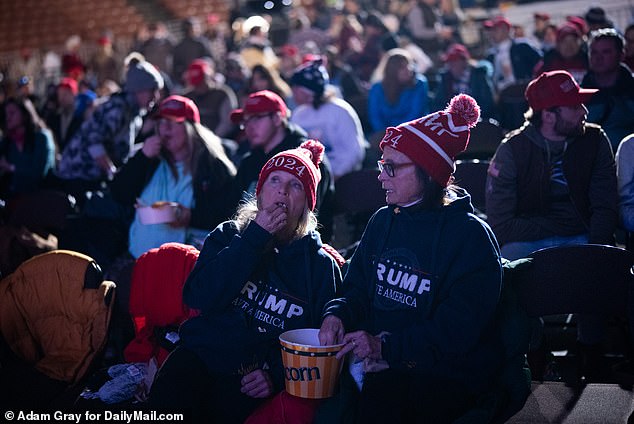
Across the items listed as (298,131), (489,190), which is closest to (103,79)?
(298,131)

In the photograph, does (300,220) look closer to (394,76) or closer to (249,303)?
(249,303)

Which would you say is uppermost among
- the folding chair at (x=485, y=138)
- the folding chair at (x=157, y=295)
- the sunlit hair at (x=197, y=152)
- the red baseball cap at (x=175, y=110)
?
the red baseball cap at (x=175, y=110)

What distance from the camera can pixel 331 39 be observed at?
47.9 ft

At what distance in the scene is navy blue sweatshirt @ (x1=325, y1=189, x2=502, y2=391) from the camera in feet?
9.53

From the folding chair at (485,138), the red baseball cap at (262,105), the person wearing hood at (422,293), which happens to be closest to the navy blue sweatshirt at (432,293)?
the person wearing hood at (422,293)

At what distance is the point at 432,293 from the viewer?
9.82 ft

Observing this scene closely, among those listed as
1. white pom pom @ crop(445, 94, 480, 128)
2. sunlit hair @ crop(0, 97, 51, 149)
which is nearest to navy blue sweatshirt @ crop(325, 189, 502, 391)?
white pom pom @ crop(445, 94, 480, 128)

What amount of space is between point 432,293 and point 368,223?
0.42 m

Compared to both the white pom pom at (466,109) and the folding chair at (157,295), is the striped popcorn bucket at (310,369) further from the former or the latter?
the white pom pom at (466,109)

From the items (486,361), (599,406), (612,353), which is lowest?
(612,353)

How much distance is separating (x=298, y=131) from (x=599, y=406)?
2753 mm

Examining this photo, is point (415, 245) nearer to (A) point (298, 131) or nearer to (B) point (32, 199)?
(A) point (298, 131)

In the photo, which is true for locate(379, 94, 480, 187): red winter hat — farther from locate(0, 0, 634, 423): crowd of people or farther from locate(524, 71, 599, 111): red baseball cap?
locate(524, 71, 599, 111): red baseball cap

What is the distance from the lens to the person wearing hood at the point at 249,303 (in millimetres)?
3180
